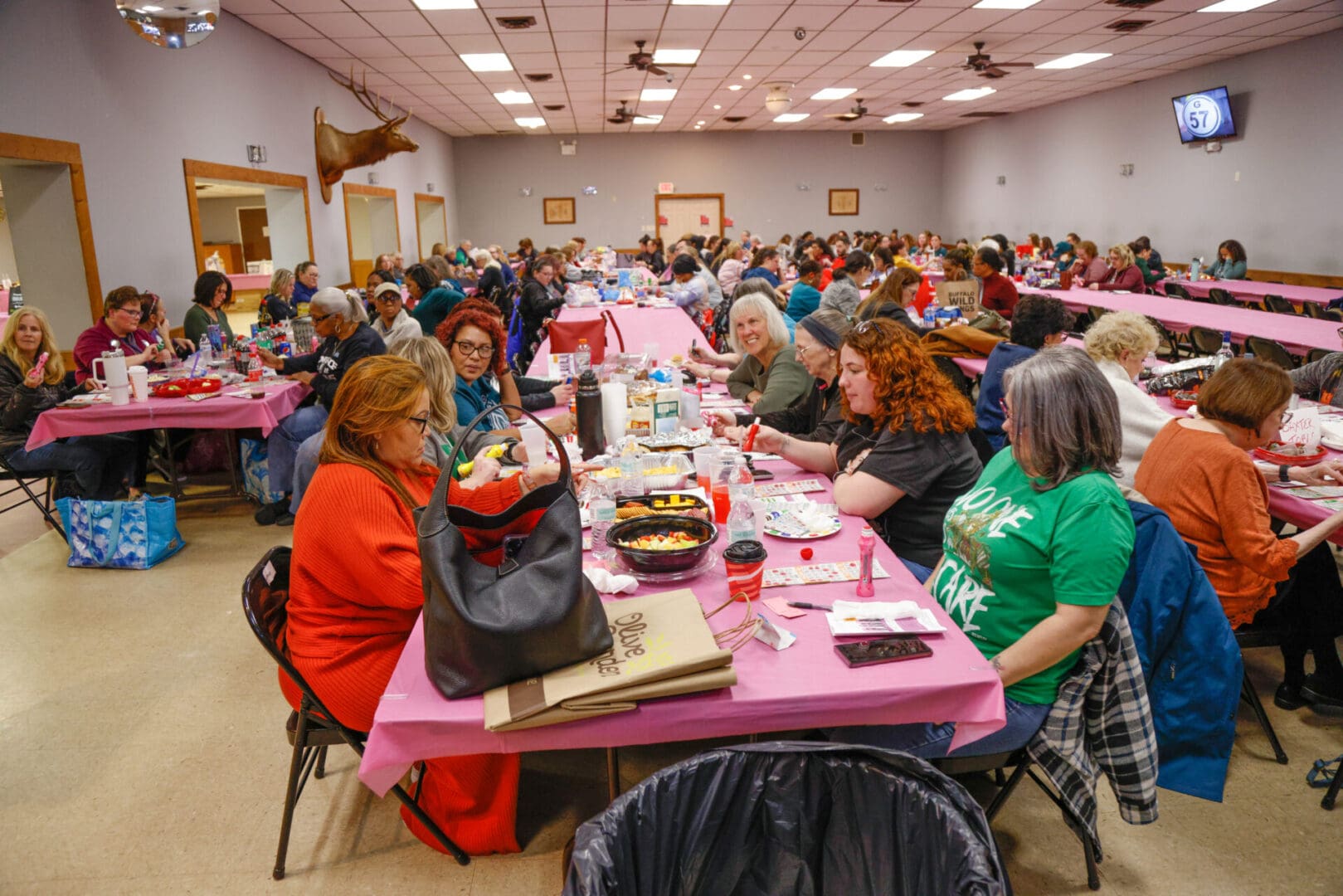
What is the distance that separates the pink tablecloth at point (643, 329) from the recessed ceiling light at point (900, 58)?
4645 millimetres

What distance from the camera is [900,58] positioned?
10.3 m

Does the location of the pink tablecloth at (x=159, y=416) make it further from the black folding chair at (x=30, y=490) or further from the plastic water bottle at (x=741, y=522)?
the plastic water bottle at (x=741, y=522)

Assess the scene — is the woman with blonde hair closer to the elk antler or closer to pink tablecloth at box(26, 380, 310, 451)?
pink tablecloth at box(26, 380, 310, 451)

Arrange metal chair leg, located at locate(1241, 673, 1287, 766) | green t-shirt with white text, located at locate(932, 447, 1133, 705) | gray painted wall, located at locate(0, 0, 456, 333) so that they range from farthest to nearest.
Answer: gray painted wall, located at locate(0, 0, 456, 333)
metal chair leg, located at locate(1241, 673, 1287, 766)
green t-shirt with white text, located at locate(932, 447, 1133, 705)

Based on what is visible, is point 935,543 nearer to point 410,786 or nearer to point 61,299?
point 410,786

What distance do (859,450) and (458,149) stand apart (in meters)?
17.6

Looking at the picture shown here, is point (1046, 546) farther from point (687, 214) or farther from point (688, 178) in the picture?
point (687, 214)

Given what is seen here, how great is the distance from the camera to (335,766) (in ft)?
8.63

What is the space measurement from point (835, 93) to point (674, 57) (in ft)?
13.3

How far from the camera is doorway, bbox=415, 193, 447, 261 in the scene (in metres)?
16.0

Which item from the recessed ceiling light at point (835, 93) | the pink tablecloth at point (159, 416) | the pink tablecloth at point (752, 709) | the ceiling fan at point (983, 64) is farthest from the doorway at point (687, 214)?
the pink tablecloth at point (752, 709)

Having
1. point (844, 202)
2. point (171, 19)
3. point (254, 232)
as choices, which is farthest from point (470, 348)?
point (254, 232)

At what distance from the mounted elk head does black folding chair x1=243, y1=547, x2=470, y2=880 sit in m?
8.48

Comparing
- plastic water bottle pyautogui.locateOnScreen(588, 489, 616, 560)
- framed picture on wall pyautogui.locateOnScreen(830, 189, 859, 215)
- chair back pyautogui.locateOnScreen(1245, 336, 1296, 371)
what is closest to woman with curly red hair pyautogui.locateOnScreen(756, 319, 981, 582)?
plastic water bottle pyautogui.locateOnScreen(588, 489, 616, 560)
